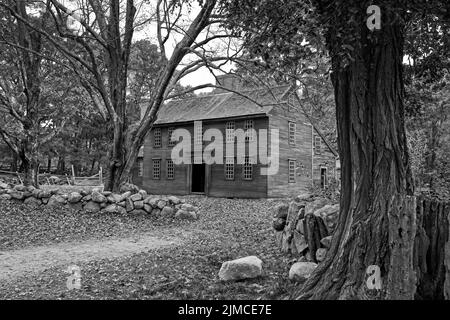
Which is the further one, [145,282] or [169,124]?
[169,124]

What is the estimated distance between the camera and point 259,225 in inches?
431

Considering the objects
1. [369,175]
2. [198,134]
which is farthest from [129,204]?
[198,134]

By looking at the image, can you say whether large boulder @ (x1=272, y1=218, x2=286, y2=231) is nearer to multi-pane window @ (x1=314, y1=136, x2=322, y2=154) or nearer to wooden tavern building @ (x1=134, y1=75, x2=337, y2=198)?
wooden tavern building @ (x1=134, y1=75, x2=337, y2=198)

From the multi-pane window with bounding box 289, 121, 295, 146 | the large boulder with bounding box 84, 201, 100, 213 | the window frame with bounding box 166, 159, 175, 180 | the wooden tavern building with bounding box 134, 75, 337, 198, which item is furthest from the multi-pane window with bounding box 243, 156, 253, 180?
the large boulder with bounding box 84, 201, 100, 213

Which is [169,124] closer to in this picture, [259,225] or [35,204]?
[35,204]

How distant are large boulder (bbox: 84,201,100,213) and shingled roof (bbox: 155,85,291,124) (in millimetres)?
12818

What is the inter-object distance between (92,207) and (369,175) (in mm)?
10291

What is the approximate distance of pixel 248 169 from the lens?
77.8ft

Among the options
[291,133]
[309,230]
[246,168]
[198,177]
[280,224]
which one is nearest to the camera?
[309,230]

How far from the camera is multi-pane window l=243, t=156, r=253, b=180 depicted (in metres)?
23.5

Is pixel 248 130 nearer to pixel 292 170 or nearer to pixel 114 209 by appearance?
pixel 292 170
